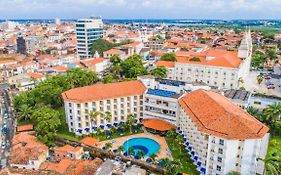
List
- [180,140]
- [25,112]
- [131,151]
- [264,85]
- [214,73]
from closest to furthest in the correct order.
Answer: [131,151], [180,140], [25,112], [214,73], [264,85]

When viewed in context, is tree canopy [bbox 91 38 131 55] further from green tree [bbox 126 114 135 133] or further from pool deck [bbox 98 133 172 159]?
pool deck [bbox 98 133 172 159]

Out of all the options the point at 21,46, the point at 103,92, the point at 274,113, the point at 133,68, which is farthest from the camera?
the point at 21,46

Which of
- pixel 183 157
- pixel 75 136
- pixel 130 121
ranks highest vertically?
pixel 130 121

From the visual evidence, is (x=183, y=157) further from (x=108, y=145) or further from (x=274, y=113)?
(x=274, y=113)

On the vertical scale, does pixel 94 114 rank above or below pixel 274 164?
below

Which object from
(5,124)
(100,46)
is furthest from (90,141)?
(100,46)

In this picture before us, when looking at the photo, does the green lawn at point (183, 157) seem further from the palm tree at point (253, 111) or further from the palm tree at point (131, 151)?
the palm tree at point (253, 111)

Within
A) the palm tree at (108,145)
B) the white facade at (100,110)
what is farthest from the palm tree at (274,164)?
the white facade at (100,110)
